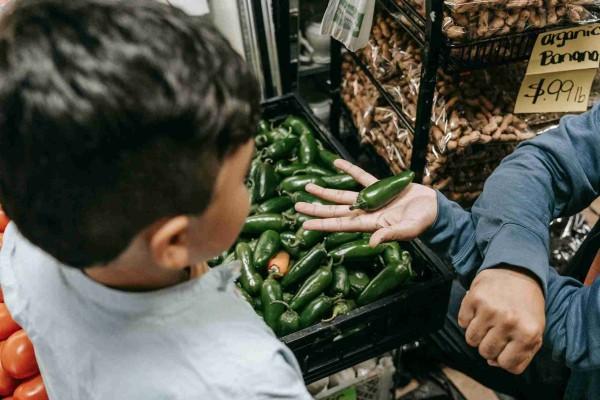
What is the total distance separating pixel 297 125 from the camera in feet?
6.47

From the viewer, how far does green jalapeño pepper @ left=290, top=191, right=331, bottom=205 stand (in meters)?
1.68

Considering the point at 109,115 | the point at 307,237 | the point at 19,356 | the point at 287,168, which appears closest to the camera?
the point at 109,115

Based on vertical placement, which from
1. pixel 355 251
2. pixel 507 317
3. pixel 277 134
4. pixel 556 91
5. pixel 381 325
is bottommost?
pixel 381 325

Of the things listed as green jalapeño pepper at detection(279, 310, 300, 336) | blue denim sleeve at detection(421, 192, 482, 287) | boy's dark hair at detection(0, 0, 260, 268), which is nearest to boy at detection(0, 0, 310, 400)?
boy's dark hair at detection(0, 0, 260, 268)

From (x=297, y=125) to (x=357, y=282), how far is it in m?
0.71

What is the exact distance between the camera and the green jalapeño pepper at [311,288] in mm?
A: 1459

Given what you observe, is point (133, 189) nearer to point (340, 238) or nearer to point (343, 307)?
→ point (343, 307)

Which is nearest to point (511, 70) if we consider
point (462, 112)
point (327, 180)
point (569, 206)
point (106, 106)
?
point (462, 112)

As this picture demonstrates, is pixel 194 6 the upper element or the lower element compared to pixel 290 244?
upper

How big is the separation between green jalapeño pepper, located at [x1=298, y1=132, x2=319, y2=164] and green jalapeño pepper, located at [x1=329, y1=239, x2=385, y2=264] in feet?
1.42

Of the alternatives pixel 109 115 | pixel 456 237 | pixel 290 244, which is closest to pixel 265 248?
pixel 290 244

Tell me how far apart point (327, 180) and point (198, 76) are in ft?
3.99

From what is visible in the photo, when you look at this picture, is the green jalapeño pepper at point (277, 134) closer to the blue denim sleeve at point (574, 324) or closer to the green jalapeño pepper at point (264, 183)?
the green jalapeño pepper at point (264, 183)

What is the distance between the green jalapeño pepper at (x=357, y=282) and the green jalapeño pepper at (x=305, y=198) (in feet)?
0.82
